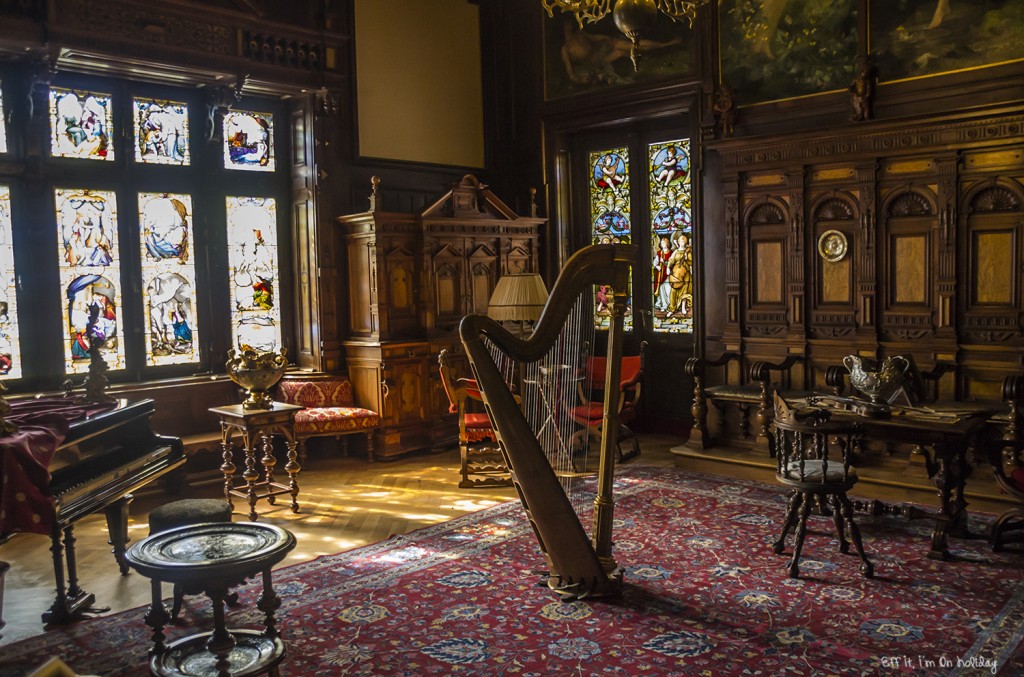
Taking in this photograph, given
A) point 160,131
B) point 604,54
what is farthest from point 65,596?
point 604,54

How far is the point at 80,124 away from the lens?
7008 mm

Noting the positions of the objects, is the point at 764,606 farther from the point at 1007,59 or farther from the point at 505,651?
the point at 1007,59

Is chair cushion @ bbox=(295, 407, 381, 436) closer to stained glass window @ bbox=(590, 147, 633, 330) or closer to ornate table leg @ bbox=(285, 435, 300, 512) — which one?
ornate table leg @ bbox=(285, 435, 300, 512)

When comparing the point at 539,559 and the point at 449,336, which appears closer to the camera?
the point at 539,559

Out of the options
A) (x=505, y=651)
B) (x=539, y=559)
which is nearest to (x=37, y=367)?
(x=539, y=559)

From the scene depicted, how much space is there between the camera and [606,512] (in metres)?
4.36

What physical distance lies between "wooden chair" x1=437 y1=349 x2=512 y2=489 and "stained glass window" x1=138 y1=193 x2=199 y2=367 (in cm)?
237

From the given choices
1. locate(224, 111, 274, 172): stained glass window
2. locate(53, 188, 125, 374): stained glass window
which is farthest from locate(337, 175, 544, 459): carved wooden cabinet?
locate(53, 188, 125, 374): stained glass window

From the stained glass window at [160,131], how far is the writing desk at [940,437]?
18.1 ft

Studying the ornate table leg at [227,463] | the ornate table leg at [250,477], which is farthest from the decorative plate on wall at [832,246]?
the ornate table leg at [227,463]

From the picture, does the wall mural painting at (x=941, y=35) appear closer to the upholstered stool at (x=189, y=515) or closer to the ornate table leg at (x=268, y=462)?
the ornate table leg at (x=268, y=462)

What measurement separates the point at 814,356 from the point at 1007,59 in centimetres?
252

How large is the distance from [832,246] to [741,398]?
4.62ft

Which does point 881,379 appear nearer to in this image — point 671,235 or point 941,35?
point 941,35
